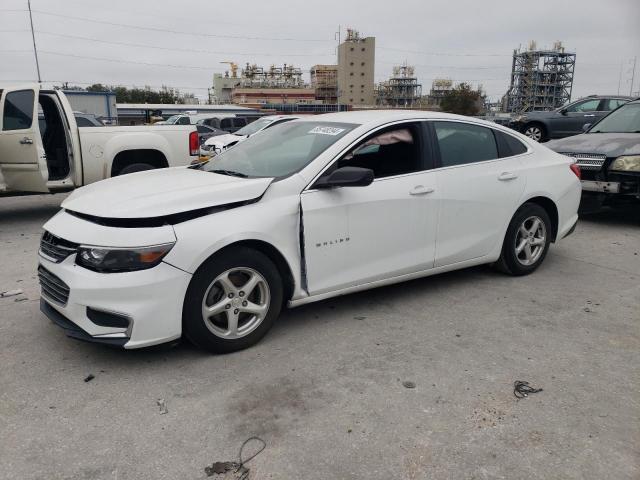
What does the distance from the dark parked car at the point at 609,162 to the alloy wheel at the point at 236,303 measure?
5793 millimetres

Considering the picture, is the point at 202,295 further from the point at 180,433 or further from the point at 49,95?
the point at 49,95

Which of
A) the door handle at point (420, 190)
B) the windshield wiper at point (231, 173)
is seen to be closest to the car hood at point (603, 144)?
the door handle at point (420, 190)

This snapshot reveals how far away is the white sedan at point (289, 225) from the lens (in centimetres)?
312

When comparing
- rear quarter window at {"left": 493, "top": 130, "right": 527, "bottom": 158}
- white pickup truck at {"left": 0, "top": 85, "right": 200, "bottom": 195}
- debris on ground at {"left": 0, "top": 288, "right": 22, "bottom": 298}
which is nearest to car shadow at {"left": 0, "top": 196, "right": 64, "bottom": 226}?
white pickup truck at {"left": 0, "top": 85, "right": 200, "bottom": 195}

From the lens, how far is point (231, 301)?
339 centimetres

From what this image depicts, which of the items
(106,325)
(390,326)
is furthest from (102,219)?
(390,326)

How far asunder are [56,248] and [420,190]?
8.71 ft

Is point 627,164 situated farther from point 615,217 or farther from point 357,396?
point 357,396

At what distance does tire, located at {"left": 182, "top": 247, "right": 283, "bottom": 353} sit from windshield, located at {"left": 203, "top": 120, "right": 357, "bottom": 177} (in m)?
0.77

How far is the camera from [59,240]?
335 centimetres

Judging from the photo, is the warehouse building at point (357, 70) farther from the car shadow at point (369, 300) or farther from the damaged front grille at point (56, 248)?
the damaged front grille at point (56, 248)

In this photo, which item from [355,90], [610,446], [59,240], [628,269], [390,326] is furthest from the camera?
[355,90]

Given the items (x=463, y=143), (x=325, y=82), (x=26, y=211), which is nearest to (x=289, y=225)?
(x=463, y=143)

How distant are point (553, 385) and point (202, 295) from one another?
218cm
